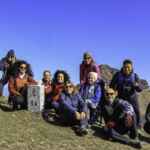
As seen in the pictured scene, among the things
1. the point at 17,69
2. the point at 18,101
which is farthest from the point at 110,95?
the point at 17,69

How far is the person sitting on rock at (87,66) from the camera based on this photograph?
60.0ft

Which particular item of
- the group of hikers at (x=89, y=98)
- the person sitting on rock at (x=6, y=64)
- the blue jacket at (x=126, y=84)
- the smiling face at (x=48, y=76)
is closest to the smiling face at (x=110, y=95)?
the group of hikers at (x=89, y=98)

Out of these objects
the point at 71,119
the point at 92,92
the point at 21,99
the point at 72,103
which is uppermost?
the point at 92,92

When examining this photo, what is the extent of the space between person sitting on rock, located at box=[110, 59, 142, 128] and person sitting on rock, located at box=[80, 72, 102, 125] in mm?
731

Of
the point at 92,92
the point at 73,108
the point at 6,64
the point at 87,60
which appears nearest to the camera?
the point at 73,108

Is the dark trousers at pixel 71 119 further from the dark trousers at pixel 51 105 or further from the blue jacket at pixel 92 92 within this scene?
the blue jacket at pixel 92 92

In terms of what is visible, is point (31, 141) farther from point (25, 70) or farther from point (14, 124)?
point (25, 70)

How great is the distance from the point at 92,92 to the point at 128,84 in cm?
131

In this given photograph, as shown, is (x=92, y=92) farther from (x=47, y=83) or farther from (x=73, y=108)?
(x=47, y=83)

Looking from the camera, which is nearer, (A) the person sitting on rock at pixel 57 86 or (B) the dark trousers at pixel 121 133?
(B) the dark trousers at pixel 121 133

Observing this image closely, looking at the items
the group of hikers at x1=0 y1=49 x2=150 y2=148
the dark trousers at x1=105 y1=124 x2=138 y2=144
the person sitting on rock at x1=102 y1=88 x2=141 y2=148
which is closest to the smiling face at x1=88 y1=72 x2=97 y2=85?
the group of hikers at x1=0 y1=49 x2=150 y2=148

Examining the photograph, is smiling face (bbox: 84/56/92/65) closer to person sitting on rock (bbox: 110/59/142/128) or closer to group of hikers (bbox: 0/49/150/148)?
group of hikers (bbox: 0/49/150/148)

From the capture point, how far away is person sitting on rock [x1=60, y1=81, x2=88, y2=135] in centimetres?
1634

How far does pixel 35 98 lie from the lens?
57.0 ft
